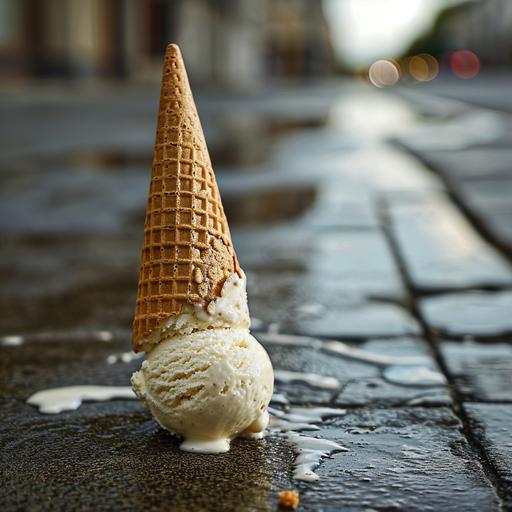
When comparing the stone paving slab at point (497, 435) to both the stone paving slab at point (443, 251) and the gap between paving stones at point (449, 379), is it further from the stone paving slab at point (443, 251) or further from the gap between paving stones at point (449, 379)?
the stone paving slab at point (443, 251)

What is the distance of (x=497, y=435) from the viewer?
1.48 m

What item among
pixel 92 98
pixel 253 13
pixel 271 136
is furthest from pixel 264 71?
pixel 271 136

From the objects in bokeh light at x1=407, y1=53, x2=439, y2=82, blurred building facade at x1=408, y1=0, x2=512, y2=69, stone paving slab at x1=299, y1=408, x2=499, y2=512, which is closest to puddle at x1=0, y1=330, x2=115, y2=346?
stone paving slab at x1=299, y1=408, x2=499, y2=512

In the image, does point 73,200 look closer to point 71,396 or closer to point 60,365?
point 60,365

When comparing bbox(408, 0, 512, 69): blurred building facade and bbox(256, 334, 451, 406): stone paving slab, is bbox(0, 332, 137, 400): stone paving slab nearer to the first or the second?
bbox(256, 334, 451, 406): stone paving slab

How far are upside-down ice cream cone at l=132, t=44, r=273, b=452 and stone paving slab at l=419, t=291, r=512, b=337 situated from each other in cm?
92

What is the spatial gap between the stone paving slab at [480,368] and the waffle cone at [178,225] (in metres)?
0.62

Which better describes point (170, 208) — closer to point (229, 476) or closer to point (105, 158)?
point (229, 476)

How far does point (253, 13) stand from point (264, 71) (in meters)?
16.5

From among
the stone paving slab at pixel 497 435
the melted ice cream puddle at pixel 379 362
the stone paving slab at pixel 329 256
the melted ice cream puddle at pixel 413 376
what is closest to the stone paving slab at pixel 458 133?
the stone paving slab at pixel 329 256

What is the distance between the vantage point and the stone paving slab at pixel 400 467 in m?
1.21

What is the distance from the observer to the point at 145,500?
1.21m

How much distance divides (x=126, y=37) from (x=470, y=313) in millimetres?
21638

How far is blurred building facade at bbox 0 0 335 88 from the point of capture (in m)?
18.2
